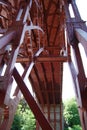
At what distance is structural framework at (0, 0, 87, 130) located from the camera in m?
7.06

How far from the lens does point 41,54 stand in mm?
15859

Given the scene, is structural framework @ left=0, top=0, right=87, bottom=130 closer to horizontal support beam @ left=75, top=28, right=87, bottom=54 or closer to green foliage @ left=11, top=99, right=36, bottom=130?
horizontal support beam @ left=75, top=28, right=87, bottom=54

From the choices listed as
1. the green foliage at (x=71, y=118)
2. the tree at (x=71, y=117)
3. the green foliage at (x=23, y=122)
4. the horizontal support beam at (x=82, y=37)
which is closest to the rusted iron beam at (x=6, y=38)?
the horizontal support beam at (x=82, y=37)

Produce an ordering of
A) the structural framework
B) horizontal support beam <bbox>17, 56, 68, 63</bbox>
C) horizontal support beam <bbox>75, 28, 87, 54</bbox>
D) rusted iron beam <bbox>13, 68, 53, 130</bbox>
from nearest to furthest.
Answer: horizontal support beam <bbox>75, 28, 87, 54</bbox>, the structural framework, rusted iron beam <bbox>13, 68, 53, 130</bbox>, horizontal support beam <bbox>17, 56, 68, 63</bbox>

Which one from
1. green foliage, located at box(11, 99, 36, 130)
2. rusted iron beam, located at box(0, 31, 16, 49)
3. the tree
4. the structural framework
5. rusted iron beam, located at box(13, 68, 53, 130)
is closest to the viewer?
rusted iron beam, located at box(0, 31, 16, 49)

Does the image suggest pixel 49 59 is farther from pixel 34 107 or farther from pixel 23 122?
pixel 23 122

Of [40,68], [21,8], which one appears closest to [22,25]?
[21,8]

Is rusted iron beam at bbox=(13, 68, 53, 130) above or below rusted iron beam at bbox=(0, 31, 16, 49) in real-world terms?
below

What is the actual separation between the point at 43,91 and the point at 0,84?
59.0 ft

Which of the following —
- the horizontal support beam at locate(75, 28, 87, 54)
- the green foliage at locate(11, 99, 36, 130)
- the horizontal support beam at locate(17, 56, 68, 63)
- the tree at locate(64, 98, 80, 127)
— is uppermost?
the tree at locate(64, 98, 80, 127)

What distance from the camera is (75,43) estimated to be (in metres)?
7.88

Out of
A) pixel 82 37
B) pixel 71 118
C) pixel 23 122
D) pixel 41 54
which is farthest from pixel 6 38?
pixel 71 118

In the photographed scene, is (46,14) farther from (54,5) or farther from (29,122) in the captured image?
(29,122)

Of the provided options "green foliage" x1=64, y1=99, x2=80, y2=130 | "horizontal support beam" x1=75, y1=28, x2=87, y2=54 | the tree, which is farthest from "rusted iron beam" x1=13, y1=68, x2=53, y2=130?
the tree
